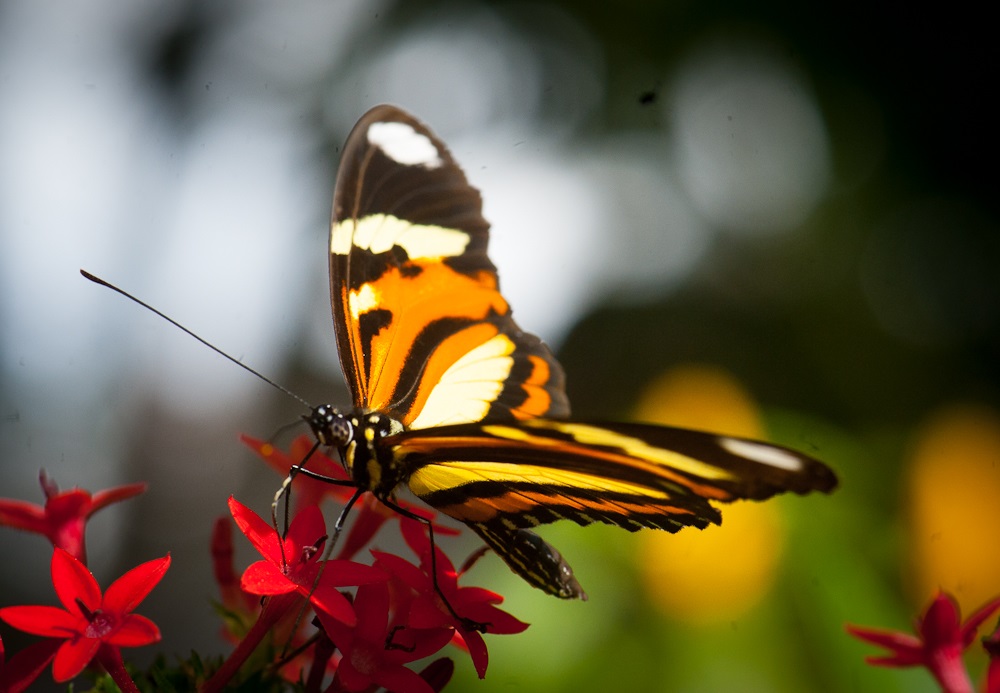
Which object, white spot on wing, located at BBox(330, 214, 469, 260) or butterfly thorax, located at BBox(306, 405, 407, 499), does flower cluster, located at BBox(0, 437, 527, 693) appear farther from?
white spot on wing, located at BBox(330, 214, 469, 260)

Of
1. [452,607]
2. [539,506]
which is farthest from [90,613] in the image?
[539,506]

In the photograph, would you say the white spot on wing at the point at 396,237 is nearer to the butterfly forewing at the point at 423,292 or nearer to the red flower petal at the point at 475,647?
the butterfly forewing at the point at 423,292

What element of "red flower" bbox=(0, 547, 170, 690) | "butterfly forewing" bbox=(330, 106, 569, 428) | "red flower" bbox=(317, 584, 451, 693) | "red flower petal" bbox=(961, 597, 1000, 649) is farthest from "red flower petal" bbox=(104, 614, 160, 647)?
"red flower petal" bbox=(961, 597, 1000, 649)

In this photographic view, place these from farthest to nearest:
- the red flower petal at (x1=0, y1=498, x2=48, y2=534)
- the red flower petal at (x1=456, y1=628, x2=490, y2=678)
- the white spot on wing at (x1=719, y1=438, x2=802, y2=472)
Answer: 1. the red flower petal at (x1=0, y1=498, x2=48, y2=534)
2. the red flower petal at (x1=456, y1=628, x2=490, y2=678)
3. the white spot on wing at (x1=719, y1=438, x2=802, y2=472)

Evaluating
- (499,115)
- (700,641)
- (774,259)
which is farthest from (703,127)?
(700,641)

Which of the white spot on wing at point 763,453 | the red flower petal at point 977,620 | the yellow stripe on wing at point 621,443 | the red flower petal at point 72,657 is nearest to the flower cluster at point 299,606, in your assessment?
the red flower petal at point 72,657

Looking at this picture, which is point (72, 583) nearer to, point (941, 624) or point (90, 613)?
point (90, 613)

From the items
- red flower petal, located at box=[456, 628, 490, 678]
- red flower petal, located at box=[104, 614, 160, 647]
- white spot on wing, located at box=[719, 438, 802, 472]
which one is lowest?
red flower petal, located at box=[104, 614, 160, 647]
